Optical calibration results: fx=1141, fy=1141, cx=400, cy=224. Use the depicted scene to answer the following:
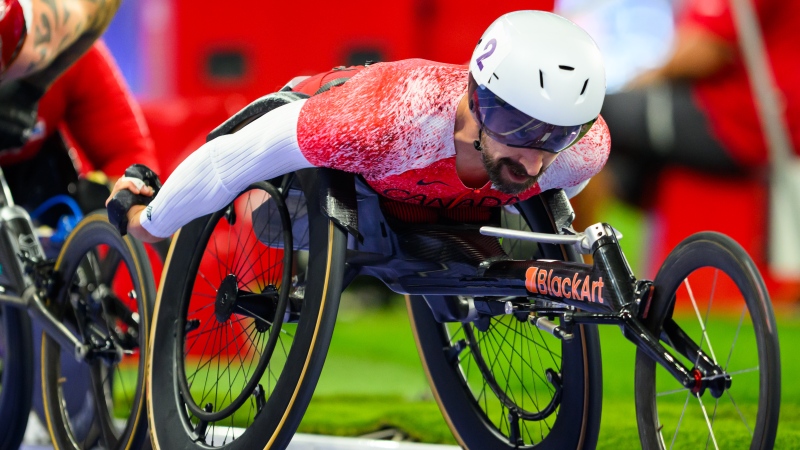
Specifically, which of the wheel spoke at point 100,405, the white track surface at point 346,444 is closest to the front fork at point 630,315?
the white track surface at point 346,444

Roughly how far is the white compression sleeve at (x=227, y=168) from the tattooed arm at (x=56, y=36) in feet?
3.91

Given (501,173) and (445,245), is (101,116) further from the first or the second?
(501,173)

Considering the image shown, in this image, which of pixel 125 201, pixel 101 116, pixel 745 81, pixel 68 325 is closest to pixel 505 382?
pixel 125 201

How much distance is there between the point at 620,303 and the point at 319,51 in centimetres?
867

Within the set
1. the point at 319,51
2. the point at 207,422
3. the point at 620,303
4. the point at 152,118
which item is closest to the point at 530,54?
the point at 620,303

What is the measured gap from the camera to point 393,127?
9.87ft

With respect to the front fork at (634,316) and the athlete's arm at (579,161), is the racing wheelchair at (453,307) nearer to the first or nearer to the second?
the front fork at (634,316)

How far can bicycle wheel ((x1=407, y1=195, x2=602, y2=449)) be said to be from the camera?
137 inches

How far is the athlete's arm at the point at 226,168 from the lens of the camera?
315 cm

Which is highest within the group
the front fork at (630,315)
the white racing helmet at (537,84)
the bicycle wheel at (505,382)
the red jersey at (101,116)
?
the white racing helmet at (537,84)

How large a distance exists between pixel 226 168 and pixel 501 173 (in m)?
0.80

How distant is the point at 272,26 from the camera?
37.6 feet

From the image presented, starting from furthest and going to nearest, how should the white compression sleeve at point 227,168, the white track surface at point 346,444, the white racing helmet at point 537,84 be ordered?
the white track surface at point 346,444 → the white compression sleeve at point 227,168 → the white racing helmet at point 537,84

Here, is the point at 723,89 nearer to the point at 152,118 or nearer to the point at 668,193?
the point at 668,193
